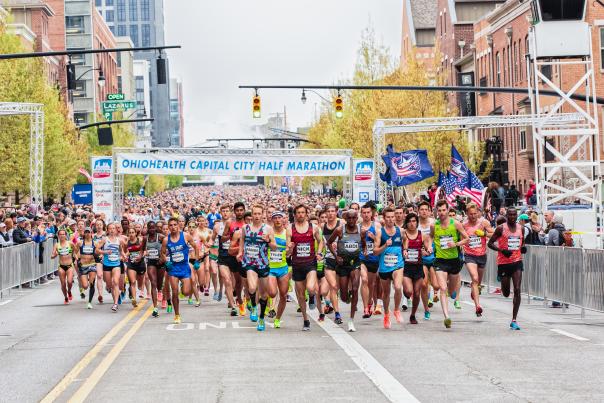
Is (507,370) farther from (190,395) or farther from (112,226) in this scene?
(112,226)

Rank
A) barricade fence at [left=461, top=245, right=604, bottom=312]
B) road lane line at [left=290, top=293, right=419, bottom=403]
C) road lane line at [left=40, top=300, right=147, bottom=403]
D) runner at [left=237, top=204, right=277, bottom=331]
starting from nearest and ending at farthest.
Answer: road lane line at [left=290, top=293, right=419, bottom=403], road lane line at [left=40, top=300, right=147, bottom=403], runner at [left=237, top=204, right=277, bottom=331], barricade fence at [left=461, top=245, right=604, bottom=312]

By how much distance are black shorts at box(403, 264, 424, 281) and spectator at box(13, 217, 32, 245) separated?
55.3 feet

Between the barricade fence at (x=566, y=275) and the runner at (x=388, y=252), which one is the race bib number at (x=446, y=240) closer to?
Answer: the runner at (x=388, y=252)

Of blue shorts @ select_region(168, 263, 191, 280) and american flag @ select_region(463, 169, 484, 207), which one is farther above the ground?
american flag @ select_region(463, 169, 484, 207)

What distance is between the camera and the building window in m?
128

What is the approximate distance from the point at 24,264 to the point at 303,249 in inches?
647

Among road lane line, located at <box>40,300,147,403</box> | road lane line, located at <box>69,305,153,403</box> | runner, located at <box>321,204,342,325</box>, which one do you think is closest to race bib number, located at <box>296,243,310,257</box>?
runner, located at <box>321,204,342,325</box>

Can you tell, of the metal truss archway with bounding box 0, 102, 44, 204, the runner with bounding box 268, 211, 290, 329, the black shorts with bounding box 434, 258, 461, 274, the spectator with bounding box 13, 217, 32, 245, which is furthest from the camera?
the metal truss archway with bounding box 0, 102, 44, 204

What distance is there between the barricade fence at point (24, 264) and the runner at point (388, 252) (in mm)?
13244

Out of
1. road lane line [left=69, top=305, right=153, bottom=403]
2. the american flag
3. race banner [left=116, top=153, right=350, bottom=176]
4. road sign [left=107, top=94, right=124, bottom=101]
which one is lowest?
road lane line [left=69, top=305, right=153, bottom=403]

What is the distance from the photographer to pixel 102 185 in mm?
43375

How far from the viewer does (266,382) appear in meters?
12.1

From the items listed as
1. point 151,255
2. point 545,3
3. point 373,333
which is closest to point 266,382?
point 373,333

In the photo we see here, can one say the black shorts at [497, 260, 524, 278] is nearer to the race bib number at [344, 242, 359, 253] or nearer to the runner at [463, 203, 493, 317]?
the runner at [463, 203, 493, 317]
